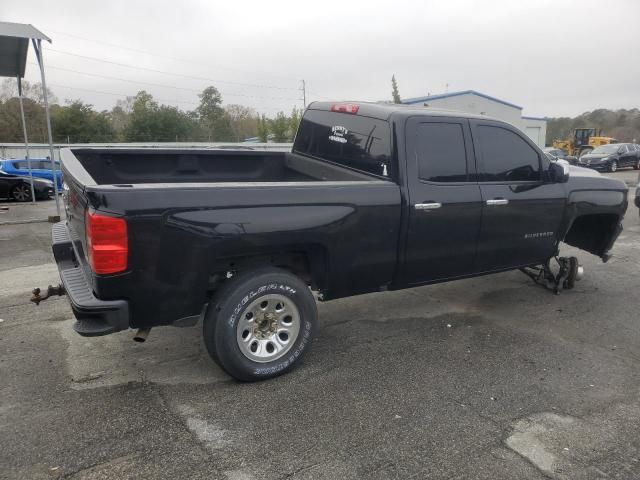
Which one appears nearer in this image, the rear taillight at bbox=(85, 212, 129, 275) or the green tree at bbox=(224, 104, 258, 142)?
the rear taillight at bbox=(85, 212, 129, 275)

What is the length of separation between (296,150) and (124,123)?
5495cm

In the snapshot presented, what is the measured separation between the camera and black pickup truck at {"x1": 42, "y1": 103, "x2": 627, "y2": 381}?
3107 mm

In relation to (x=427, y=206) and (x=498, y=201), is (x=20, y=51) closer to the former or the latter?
(x=427, y=206)

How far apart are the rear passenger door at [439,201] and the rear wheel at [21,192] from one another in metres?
14.8

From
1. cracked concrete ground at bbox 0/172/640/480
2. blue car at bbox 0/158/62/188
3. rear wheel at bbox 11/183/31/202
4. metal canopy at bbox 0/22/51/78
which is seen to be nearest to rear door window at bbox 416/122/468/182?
cracked concrete ground at bbox 0/172/640/480

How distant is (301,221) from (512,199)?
228cm

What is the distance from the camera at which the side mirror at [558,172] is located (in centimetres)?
501

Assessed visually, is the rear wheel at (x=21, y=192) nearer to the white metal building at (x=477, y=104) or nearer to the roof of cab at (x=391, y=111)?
the roof of cab at (x=391, y=111)

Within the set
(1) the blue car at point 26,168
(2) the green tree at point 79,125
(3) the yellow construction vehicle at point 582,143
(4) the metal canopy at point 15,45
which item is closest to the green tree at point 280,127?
(2) the green tree at point 79,125

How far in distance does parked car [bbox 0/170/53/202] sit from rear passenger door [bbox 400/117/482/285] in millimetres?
14630

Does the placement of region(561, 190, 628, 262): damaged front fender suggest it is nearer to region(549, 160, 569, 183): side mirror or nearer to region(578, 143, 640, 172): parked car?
region(549, 160, 569, 183): side mirror

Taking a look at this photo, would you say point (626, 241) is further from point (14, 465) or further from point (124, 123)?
point (124, 123)

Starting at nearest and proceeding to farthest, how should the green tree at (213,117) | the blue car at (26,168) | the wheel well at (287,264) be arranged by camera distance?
the wheel well at (287,264), the blue car at (26,168), the green tree at (213,117)

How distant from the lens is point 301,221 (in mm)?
3551
